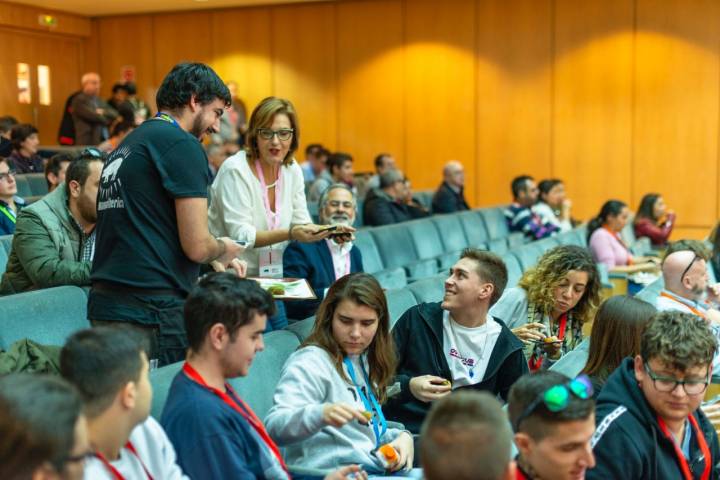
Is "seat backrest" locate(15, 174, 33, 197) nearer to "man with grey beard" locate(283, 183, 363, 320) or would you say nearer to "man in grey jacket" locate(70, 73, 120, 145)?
"man in grey jacket" locate(70, 73, 120, 145)

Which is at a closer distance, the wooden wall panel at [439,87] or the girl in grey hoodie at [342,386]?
the girl in grey hoodie at [342,386]

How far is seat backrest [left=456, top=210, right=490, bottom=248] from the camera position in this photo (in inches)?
300

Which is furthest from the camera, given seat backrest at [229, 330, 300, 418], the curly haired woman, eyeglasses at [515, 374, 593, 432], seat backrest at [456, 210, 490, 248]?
seat backrest at [456, 210, 490, 248]

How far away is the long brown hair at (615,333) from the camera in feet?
8.66

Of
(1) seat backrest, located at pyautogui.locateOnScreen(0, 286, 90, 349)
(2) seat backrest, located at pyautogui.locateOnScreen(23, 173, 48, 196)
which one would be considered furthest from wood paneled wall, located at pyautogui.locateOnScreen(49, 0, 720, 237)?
(1) seat backrest, located at pyautogui.locateOnScreen(0, 286, 90, 349)

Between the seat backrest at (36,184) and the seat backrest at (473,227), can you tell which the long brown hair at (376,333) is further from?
the seat backrest at (36,184)

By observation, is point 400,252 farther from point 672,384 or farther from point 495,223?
point 672,384

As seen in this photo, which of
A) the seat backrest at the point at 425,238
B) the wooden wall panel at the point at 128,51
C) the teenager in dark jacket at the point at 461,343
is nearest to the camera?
the teenager in dark jacket at the point at 461,343

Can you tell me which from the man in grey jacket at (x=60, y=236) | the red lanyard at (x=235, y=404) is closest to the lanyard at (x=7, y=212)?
the man in grey jacket at (x=60, y=236)

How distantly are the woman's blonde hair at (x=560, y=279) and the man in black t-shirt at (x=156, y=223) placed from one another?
5.47ft

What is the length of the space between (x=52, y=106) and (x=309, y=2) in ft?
14.2

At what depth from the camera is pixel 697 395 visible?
2236mm

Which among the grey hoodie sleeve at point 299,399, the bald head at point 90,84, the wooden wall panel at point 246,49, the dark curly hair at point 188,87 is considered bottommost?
the grey hoodie sleeve at point 299,399

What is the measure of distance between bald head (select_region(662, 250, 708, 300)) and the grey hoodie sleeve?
2158 mm
